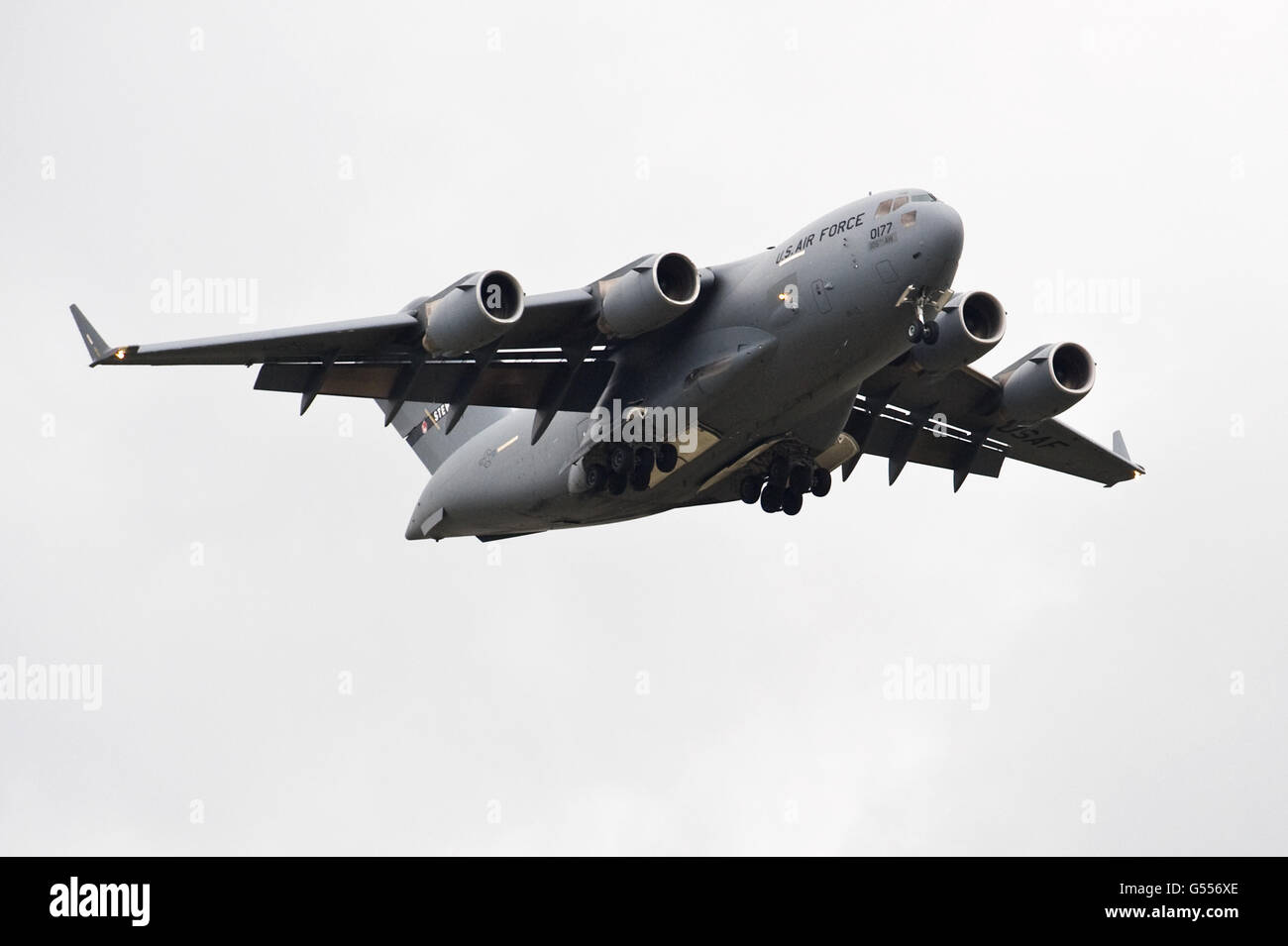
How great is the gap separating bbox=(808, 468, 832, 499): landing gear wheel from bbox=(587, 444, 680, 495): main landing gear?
6.89ft

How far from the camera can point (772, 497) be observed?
2431 cm

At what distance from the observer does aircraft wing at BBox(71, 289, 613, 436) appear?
21.3 metres

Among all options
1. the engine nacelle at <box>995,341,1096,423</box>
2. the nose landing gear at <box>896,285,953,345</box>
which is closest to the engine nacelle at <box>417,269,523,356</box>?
the nose landing gear at <box>896,285,953,345</box>

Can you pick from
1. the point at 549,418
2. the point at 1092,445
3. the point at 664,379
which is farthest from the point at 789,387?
the point at 1092,445

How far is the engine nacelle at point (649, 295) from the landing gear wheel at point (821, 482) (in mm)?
3604

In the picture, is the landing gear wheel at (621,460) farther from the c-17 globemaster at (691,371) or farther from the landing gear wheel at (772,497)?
the landing gear wheel at (772,497)

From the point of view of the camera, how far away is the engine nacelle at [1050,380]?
24.2 metres

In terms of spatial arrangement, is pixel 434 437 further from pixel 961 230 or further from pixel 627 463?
pixel 961 230

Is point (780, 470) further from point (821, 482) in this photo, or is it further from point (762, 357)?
point (762, 357)

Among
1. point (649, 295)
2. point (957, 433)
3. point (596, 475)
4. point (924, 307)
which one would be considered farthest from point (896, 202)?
point (957, 433)

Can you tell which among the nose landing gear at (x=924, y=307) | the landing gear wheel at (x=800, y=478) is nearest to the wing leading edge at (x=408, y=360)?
the landing gear wheel at (x=800, y=478)

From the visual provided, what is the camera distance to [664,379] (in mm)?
22469

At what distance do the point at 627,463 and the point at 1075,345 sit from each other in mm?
5995

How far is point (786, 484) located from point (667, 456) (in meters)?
1.93
